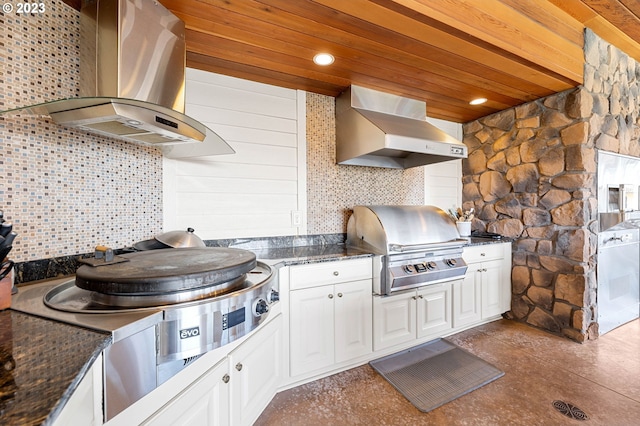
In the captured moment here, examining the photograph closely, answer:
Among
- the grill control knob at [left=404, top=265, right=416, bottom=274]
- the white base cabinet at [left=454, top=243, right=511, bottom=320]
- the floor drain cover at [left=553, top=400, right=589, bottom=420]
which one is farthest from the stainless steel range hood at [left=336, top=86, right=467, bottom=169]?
the floor drain cover at [left=553, top=400, right=589, bottom=420]

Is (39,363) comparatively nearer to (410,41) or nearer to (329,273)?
(329,273)

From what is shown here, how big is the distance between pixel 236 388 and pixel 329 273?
2.88 ft

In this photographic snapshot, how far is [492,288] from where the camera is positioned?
9.12ft

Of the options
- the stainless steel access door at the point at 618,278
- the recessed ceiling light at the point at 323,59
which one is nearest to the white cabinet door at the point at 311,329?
the recessed ceiling light at the point at 323,59

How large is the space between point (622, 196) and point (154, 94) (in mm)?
3961

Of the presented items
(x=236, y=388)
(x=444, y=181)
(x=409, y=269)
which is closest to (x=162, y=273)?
(x=236, y=388)

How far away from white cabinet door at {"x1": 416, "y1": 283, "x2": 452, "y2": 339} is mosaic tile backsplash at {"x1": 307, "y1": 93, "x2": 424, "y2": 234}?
0.91 m

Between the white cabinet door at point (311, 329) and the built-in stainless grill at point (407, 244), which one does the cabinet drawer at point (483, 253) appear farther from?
the white cabinet door at point (311, 329)

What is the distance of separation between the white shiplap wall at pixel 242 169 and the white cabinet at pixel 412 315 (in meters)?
0.95

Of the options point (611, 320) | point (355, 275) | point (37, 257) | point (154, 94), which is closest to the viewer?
point (37, 257)

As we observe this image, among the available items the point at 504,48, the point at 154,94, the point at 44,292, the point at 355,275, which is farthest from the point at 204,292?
the point at 504,48

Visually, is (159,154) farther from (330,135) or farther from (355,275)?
(355,275)

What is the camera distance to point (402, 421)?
1.57 meters

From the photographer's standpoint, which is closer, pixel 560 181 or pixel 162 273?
pixel 162 273
